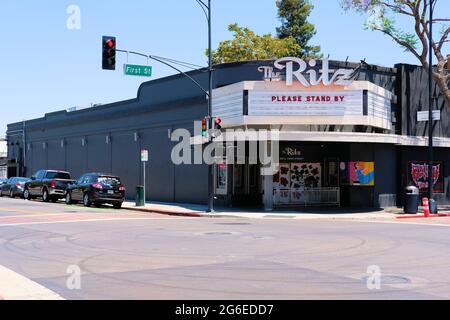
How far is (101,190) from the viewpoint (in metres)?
29.2

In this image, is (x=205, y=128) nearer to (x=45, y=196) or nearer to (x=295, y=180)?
(x=295, y=180)

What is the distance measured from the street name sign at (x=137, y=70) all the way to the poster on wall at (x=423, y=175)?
16027 mm

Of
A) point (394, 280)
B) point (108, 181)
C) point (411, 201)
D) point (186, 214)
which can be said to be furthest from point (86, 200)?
point (394, 280)

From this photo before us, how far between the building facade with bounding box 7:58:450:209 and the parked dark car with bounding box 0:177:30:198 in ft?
26.9

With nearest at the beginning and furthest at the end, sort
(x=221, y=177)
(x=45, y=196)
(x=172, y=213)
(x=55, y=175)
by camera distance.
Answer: (x=172, y=213), (x=221, y=177), (x=45, y=196), (x=55, y=175)

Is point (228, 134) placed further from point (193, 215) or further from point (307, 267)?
point (307, 267)

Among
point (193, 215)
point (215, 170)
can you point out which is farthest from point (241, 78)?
point (193, 215)

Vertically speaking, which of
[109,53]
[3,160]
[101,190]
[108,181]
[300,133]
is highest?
[109,53]

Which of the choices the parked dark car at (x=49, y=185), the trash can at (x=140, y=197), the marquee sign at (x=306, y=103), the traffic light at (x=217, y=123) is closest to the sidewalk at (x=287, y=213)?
the trash can at (x=140, y=197)

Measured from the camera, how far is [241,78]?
1128 inches

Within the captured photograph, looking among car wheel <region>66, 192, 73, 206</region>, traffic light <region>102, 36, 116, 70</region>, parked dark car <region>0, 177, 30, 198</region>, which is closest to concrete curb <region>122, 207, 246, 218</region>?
car wheel <region>66, 192, 73, 206</region>

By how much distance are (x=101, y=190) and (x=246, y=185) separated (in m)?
7.85

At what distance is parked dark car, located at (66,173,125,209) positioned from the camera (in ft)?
95.9

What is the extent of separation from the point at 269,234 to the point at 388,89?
16887mm
